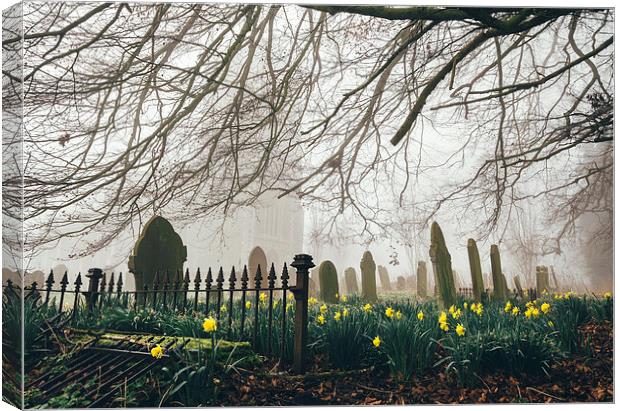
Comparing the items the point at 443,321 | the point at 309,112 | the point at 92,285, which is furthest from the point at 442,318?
the point at 92,285

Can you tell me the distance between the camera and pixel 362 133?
20.6 ft

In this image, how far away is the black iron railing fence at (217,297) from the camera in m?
5.79

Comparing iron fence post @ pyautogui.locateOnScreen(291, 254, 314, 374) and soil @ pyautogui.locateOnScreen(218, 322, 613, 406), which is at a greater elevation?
iron fence post @ pyautogui.locateOnScreen(291, 254, 314, 374)

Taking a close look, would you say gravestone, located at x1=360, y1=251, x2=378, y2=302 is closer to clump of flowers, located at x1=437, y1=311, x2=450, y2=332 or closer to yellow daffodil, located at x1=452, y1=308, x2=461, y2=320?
clump of flowers, located at x1=437, y1=311, x2=450, y2=332

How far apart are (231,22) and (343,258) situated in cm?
243

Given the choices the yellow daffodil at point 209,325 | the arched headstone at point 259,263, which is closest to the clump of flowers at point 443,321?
the arched headstone at point 259,263

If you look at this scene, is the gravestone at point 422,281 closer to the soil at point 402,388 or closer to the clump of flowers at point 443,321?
the clump of flowers at point 443,321

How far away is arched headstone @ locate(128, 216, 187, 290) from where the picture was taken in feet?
19.4

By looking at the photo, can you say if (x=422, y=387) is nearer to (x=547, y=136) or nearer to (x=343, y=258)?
(x=343, y=258)

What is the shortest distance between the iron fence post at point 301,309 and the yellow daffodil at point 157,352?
1146 mm

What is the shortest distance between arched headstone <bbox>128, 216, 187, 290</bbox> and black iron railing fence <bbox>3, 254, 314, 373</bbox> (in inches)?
3.3

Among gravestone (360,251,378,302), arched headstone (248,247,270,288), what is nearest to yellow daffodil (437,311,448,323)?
gravestone (360,251,378,302)

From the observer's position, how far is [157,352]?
556cm

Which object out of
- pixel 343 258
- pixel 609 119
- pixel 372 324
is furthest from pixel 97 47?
pixel 609 119
